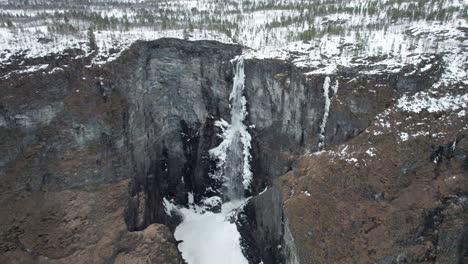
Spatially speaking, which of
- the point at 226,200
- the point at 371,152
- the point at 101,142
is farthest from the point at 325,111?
the point at 101,142

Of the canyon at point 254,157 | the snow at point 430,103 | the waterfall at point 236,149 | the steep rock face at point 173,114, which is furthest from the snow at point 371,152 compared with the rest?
the steep rock face at point 173,114

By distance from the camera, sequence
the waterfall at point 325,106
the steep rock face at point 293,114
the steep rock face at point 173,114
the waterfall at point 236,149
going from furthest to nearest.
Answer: the waterfall at point 236,149 → the steep rock face at point 173,114 → the waterfall at point 325,106 → the steep rock face at point 293,114

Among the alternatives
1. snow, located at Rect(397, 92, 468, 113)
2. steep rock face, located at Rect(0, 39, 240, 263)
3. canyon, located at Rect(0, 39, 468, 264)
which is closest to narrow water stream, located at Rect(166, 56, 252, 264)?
canyon, located at Rect(0, 39, 468, 264)

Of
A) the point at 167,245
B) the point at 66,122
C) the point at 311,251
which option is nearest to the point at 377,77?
the point at 311,251

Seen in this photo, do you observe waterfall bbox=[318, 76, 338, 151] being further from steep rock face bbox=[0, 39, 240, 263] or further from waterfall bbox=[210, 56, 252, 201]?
steep rock face bbox=[0, 39, 240, 263]

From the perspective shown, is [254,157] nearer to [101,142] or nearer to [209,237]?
[209,237]

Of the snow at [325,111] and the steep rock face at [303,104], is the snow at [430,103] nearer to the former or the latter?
the steep rock face at [303,104]

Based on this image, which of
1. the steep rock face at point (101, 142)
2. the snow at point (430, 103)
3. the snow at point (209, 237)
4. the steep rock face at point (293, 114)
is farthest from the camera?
the snow at point (209, 237)

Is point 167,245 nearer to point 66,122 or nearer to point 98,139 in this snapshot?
point 98,139
